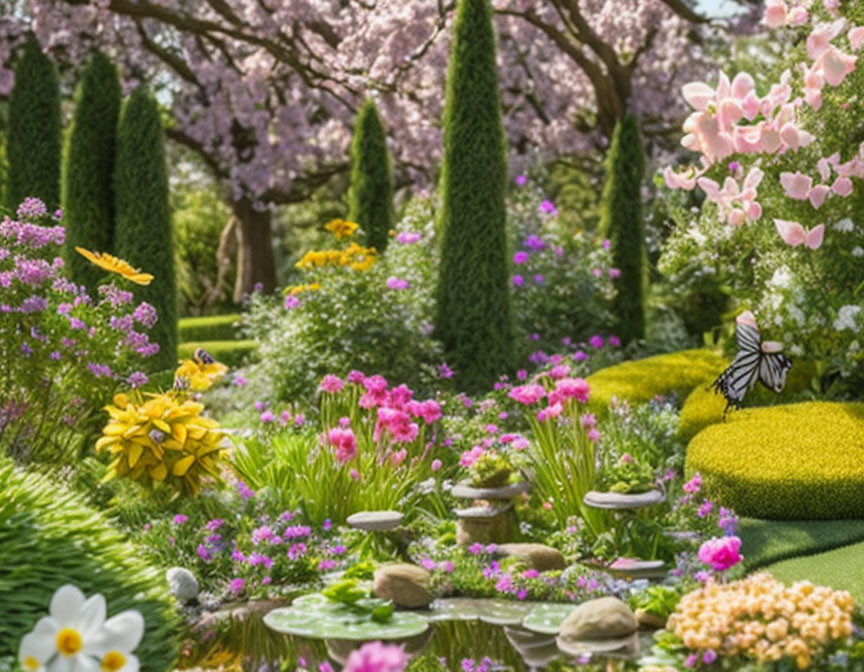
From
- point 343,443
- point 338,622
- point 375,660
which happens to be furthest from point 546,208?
point 375,660

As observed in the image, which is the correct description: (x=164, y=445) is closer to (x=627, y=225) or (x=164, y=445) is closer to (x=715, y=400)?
(x=715, y=400)

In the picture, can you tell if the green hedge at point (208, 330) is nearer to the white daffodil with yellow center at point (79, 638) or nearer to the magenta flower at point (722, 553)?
the magenta flower at point (722, 553)

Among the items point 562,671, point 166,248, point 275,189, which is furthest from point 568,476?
point 275,189

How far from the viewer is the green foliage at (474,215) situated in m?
10.9

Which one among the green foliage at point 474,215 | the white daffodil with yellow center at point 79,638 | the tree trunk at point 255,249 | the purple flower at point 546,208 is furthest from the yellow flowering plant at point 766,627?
the tree trunk at point 255,249

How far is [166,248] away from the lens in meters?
11.1

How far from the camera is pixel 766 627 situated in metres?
4.09

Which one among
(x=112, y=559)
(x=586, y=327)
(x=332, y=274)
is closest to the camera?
(x=112, y=559)

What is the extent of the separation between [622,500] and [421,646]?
1.44m

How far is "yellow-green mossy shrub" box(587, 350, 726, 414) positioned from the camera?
8938 millimetres

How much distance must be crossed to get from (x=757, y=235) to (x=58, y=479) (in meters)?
5.48

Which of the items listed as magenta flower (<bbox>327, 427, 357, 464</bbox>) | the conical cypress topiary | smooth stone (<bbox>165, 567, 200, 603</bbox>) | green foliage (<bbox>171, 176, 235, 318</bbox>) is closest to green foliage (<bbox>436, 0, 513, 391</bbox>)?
the conical cypress topiary

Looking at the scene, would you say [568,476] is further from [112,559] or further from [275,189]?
[275,189]

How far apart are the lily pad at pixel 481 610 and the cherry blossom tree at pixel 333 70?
10.0 meters
